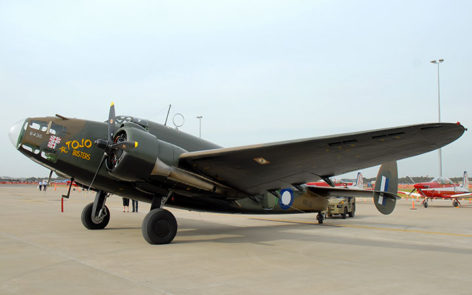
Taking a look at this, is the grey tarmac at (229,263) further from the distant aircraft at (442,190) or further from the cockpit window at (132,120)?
the distant aircraft at (442,190)

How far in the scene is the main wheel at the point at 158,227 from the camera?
859 centimetres

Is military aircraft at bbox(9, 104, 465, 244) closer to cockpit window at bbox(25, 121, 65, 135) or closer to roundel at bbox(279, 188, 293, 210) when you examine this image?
cockpit window at bbox(25, 121, 65, 135)

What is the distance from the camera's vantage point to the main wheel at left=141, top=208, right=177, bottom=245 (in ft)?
28.2

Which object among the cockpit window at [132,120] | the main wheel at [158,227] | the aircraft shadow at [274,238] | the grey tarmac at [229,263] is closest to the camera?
the grey tarmac at [229,263]

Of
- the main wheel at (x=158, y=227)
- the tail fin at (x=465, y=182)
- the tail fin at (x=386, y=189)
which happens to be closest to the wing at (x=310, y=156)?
the main wheel at (x=158, y=227)

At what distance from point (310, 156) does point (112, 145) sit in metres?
4.55

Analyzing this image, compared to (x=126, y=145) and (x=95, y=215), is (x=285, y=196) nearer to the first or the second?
(x=126, y=145)

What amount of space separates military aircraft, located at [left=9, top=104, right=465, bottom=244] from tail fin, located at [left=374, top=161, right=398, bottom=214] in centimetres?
458

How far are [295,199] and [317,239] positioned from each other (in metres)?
2.85

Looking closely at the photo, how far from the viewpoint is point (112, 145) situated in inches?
324

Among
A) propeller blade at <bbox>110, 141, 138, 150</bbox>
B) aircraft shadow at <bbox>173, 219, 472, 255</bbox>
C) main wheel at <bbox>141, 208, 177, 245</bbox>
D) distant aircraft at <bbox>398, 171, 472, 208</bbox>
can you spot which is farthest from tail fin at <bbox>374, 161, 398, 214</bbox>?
distant aircraft at <bbox>398, 171, 472, 208</bbox>

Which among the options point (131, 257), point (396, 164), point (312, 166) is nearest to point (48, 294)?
point (131, 257)

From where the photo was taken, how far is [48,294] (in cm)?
453

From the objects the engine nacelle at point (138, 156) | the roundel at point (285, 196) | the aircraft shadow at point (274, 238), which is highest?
the engine nacelle at point (138, 156)
